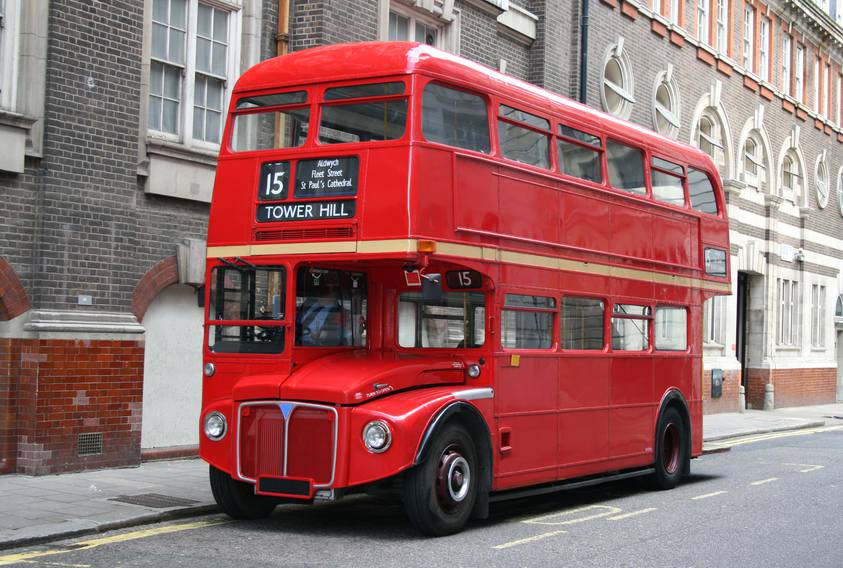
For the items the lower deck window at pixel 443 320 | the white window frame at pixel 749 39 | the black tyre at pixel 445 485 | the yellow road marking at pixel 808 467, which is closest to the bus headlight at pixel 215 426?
the black tyre at pixel 445 485

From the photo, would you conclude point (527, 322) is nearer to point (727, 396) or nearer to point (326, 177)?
point (326, 177)

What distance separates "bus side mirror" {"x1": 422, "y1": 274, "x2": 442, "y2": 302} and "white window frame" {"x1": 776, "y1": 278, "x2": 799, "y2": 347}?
25452 mm

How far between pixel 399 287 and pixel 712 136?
22.0 meters

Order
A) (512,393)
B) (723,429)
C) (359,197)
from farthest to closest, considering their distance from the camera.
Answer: (723,429) → (512,393) → (359,197)

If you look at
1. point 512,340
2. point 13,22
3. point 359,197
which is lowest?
point 512,340

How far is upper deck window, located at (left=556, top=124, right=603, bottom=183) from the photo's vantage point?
39.2 ft

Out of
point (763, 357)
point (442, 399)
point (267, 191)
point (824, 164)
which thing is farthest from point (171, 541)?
point (824, 164)

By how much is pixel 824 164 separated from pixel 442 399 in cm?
3295

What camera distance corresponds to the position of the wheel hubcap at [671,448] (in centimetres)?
1429

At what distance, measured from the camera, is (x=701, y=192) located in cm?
1512

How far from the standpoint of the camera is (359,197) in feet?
32.1

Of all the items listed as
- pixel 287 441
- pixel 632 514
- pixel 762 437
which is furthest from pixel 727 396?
pixel 287 441

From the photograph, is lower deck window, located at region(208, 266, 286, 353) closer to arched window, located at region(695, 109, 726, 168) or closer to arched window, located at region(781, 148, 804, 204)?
arched window, located at region(695, 109, 726, 168)

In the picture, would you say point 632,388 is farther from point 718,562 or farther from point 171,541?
point 171,541
